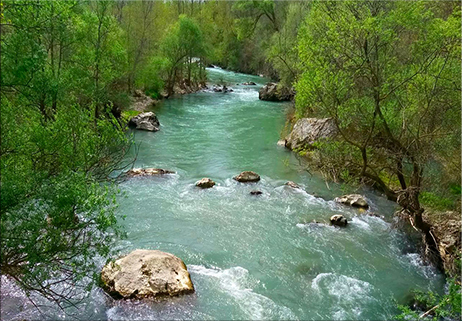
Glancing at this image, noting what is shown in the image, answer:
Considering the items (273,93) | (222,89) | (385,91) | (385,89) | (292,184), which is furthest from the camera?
(222,89)

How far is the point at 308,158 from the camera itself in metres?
20.5

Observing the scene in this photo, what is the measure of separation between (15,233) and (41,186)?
832mm

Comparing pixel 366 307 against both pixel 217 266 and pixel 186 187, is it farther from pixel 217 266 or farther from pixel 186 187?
pixel 186 187

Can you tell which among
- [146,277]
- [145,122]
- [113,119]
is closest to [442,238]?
[146,277]

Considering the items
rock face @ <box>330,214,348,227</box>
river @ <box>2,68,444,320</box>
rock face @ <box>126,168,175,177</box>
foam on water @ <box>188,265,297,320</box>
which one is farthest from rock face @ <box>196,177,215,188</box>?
foam on water @ <box>188,265,297,320</box>

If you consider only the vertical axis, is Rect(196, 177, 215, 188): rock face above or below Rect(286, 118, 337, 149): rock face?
below

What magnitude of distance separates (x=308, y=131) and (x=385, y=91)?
10.5 metres

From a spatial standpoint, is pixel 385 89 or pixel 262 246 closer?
pixel 385 89

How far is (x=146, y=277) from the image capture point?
9242 millimetres

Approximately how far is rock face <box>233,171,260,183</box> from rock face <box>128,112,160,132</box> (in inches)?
412

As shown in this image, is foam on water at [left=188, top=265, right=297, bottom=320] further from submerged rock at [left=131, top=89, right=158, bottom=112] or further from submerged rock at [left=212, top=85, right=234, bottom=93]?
submerged rock at [left=212, top=85, right=234, bottom=93]

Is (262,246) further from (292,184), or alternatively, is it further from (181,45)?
(181,45)

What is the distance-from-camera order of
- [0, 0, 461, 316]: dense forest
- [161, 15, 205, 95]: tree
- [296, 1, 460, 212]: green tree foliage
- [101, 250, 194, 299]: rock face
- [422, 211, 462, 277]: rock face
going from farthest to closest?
1. [161, 15, 205, 95]: tree
2. [296, 1, 460, 212]: green tree foliage
3. [422, 211, 462, 277]: rock face
4. [101, 250, 194, 299]: rock face
5. [0, 0, 461, 316]: dense forest

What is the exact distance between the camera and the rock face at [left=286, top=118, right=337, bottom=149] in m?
20.1
